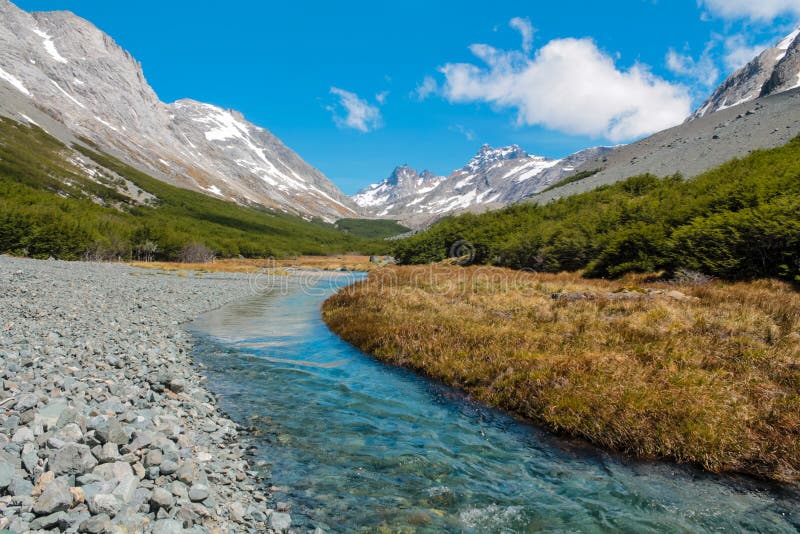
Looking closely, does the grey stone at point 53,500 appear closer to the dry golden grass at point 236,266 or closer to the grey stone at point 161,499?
the grey stone at point 161,499

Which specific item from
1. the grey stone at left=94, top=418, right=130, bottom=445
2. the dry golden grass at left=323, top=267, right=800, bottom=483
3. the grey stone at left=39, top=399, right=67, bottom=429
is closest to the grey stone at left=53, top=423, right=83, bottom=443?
the grey stone at left=94, top=418, right=130, bottom=445

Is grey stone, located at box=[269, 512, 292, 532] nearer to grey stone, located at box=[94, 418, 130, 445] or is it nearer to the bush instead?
grey stone, located at box=[94, 418, 130, 445]

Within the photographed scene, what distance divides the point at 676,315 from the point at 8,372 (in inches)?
811

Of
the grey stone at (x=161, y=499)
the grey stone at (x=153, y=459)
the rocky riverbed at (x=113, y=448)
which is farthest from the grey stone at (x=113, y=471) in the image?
the grey stone at (x=161, y=499)

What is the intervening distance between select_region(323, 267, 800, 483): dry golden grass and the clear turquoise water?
25.7 inches

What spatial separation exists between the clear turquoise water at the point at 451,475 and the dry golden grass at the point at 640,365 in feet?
2.14

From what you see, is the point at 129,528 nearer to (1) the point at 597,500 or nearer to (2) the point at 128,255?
(1) the point at 597,500

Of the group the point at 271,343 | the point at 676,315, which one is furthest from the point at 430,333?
the point at 676,315

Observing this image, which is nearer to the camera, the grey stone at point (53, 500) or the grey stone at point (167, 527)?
the grey stone at point (53, 500)

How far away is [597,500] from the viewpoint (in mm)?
6691

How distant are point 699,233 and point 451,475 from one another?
100ft

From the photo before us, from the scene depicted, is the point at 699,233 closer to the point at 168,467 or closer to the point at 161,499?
the point at 168,467

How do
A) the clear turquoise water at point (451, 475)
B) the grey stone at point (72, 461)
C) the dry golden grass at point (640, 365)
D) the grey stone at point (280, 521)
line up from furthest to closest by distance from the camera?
the dry golden grass at point (640, 365)
the clear turquoise water at point (451, 475)
the grey stone at point (280, 521)
the grey stone at point (72, 461)

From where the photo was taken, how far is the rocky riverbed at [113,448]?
14.1ft
